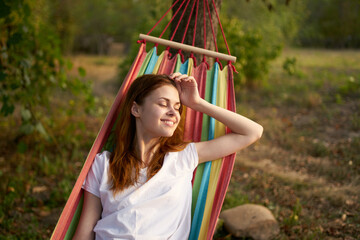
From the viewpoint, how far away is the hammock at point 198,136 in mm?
1651

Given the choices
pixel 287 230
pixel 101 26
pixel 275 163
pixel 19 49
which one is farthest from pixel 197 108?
pixel 101 26

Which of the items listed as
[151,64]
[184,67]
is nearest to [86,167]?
[151,64]

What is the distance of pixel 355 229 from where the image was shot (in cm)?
236

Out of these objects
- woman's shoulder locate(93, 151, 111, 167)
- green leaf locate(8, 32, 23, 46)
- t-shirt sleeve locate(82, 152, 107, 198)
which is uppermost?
green leaf locate(8, 32, 23, 46)

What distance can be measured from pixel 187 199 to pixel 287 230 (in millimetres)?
1065

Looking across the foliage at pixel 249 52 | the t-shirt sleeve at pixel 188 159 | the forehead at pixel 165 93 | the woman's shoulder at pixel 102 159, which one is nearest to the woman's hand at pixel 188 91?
the forehead at pixel 165 93

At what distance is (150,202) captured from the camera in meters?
1.55

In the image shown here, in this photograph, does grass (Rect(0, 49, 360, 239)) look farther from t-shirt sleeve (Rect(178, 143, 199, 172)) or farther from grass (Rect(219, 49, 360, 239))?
t-shirt sleeve (Rect(178, 143, 199, 172))

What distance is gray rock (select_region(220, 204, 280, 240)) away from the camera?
229 cm

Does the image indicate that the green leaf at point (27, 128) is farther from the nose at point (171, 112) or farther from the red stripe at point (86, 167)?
the nose at point (171, 112)

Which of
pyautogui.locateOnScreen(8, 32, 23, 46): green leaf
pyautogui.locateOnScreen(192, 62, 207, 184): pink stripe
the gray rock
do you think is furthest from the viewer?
pyautogui.locateOnScreen(8, 32, 23, 46): green leaf

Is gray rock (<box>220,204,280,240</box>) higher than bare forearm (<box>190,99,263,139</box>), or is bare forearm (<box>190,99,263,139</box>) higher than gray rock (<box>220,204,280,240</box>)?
bare forearm (<box>190,99,263,139</box>)

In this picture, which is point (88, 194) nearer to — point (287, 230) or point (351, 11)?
point (287, 230)

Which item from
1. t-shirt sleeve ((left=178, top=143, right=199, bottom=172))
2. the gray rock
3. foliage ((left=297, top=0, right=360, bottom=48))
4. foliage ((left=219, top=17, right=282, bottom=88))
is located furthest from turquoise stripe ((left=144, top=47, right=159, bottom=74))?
foliage ((left=297, top=0, right=360, bottom=48))
